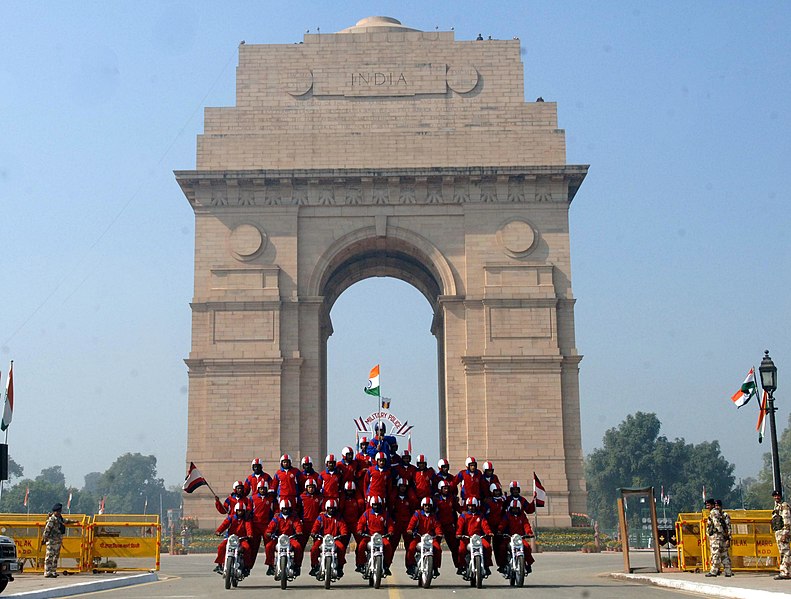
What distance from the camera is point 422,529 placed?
19.8m

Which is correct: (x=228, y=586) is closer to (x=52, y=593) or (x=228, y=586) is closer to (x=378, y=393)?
(x=52, y=593)

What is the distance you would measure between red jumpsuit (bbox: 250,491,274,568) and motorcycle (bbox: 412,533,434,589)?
3138 millimetres

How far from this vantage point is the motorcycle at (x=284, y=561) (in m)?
19.4

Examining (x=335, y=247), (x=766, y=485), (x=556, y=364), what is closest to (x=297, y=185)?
(x=335, y=247)

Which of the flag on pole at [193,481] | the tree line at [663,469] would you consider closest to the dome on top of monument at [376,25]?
the flag on pole at [193,481]

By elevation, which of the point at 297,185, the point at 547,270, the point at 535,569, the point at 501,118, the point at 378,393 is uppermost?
the point at 501,118

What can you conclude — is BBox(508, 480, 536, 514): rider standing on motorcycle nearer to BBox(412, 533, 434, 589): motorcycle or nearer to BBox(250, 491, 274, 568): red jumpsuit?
BBox(412, 533, 434, 589): motorcycle

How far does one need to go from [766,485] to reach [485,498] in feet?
301

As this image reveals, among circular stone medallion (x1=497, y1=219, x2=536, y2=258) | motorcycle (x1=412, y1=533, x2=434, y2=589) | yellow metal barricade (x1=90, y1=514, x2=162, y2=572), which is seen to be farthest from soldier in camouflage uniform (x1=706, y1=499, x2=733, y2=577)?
circular stone medallion (x1=497, y1=219, x2=536, y2=258)

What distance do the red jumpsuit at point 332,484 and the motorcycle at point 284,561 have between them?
104 cm

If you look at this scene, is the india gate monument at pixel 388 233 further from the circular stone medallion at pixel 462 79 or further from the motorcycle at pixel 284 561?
the motorcycle at pixel 284 561

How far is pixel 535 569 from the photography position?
26188 mm

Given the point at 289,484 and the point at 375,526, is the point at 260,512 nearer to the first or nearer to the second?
the point at 289,484

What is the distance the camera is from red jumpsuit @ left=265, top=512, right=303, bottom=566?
20158 mm
